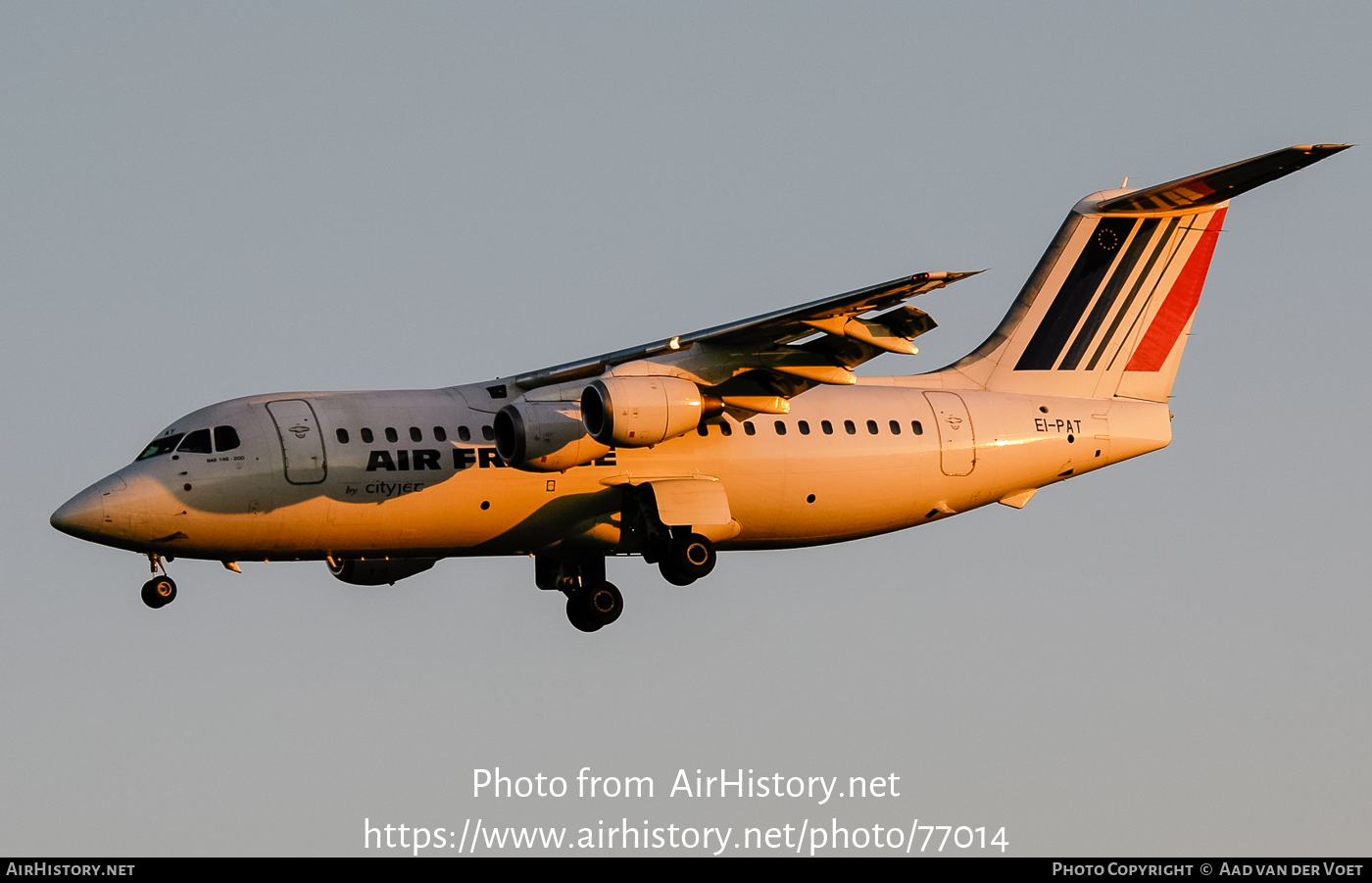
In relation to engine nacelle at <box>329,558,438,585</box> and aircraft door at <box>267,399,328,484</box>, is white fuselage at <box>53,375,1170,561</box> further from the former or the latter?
engine nacelle at <box>329,558,438,585</box>

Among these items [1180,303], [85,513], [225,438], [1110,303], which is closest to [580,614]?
[225,438]

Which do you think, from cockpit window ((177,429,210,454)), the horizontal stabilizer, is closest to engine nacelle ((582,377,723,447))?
cockpit window ((177,429,210,454))

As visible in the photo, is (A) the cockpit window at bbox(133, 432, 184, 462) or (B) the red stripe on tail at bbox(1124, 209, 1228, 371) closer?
(A) the cockpit window at bbox(133, 432, 184, 462)

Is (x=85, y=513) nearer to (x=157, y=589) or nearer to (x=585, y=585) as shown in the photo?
(x=157, y=589)

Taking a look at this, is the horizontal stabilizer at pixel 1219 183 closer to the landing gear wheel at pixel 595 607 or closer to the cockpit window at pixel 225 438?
the landing gear wheel at pixel 595 607

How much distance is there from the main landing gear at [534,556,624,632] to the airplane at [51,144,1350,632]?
31mm

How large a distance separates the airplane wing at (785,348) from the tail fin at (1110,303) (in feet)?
13.4

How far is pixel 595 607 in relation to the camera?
2627cm

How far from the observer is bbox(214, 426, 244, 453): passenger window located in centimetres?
2392

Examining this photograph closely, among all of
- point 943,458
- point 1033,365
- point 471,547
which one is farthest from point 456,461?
point 1033,365

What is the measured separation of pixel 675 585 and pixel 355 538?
3910 millimetres

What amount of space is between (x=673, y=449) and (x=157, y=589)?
6344mm

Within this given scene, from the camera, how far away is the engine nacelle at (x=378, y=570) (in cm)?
2691

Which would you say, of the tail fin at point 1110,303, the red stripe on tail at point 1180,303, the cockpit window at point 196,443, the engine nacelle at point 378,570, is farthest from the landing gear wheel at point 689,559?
the red stripe on tail at point 1180,303
